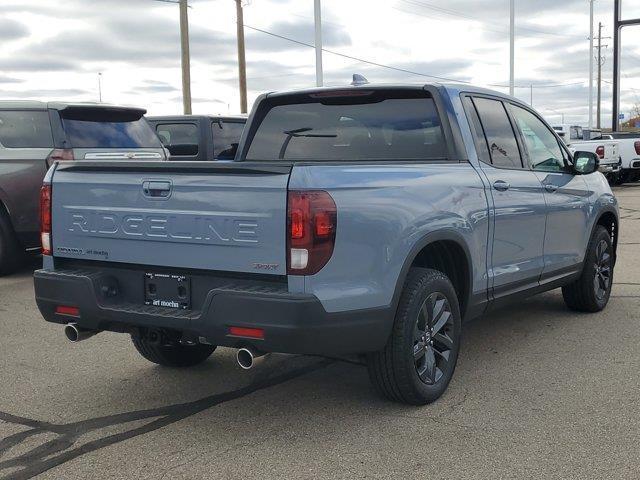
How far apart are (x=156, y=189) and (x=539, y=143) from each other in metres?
3.27

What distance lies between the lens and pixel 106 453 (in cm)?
384

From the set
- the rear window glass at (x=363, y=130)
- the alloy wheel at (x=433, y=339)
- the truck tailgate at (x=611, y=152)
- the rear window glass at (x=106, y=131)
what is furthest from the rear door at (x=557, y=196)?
the truck tailgate at (x=611, y=152)

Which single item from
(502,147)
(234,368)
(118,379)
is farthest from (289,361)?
(502,147)

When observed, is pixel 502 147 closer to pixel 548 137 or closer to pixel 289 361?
pixel 548 137

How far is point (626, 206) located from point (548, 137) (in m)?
12.7

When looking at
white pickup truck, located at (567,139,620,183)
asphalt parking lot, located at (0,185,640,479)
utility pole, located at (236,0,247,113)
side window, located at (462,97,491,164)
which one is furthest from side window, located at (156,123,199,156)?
utility pole, located at (236,0,247,113)

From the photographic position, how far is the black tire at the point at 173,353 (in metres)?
5.14

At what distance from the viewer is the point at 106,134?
30.6ft

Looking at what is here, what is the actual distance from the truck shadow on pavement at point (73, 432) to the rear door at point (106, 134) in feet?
16.4

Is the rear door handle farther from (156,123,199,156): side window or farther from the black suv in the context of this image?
(156,123,199,156): side window

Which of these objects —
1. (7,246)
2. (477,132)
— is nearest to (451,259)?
(477,132)

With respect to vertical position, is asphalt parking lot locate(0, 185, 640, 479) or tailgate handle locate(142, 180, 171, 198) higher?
tailgate handle locate(142, 180, 171, 198)

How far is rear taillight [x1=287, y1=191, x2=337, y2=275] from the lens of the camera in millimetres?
3682

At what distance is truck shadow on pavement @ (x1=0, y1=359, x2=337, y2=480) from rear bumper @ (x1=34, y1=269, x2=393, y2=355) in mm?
515
